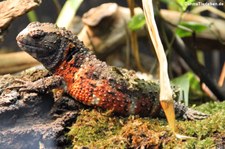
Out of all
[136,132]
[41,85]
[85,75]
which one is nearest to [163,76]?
[136,132]

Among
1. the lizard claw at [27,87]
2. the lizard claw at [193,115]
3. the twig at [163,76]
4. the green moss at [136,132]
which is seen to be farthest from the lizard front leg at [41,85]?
the lizard claw at [193,115]

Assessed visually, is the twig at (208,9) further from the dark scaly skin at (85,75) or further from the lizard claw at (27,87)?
the lizard claw at (27,87)

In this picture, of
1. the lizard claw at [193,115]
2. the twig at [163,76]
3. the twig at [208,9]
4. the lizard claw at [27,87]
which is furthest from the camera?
the twig at [208,9]

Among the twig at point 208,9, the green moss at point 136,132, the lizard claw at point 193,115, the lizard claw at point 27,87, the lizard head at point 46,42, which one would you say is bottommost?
the lizard claw at point 193,115

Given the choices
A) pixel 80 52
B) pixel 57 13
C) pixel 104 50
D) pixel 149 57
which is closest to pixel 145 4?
pixel 80 52

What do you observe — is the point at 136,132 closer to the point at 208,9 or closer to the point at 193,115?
the point at 193,115

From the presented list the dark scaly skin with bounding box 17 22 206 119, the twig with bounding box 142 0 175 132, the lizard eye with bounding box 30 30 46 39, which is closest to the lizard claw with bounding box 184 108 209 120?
the dark scaly skin with bounding box 17 22 206 119

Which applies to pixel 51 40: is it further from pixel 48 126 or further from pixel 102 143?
pixel 102 143
